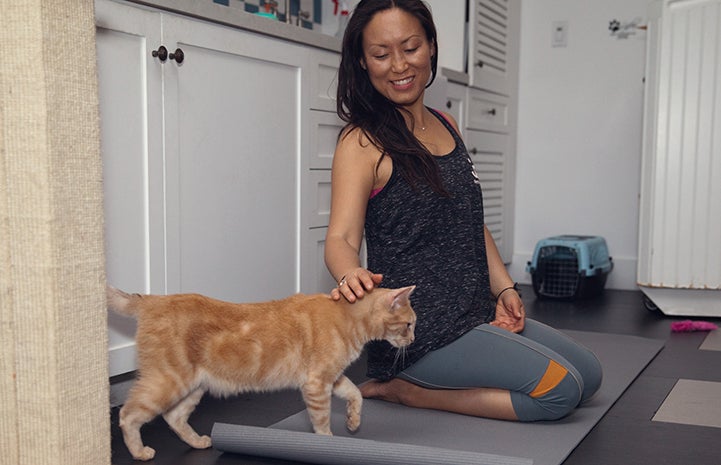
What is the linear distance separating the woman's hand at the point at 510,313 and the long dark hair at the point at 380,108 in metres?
0.38

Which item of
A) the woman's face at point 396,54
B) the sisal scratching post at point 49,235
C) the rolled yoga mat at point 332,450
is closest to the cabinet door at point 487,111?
the woman's face at point 396,54

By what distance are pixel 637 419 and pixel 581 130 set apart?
265cm

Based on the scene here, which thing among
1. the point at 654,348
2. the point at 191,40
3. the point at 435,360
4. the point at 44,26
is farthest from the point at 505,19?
the point at 44,26

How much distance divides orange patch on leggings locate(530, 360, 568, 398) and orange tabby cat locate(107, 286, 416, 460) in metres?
0.36

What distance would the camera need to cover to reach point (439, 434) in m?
1.88

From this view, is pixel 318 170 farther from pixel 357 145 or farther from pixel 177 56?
pixel 357 145

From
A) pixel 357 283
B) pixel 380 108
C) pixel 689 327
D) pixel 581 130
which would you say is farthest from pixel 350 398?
pixel 581 130

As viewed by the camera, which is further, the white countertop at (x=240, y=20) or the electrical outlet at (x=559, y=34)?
the electrical outlet at (x=559, y=34)

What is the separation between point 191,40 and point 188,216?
485 millimetres

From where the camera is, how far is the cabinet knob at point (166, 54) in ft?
7.09

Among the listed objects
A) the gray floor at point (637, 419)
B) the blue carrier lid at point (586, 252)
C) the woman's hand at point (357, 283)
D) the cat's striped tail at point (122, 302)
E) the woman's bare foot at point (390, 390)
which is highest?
the woman's hand at point (357, 283)

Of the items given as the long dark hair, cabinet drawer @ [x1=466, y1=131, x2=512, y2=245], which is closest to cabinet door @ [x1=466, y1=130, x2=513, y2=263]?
cabinet drawer @ [x1=466, y1=131, x2=512, y2=245]

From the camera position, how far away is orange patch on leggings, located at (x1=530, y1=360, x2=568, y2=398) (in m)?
1.91

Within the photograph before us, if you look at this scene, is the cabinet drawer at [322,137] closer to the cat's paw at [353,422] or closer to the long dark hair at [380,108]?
the long dark hair at [380,108]
